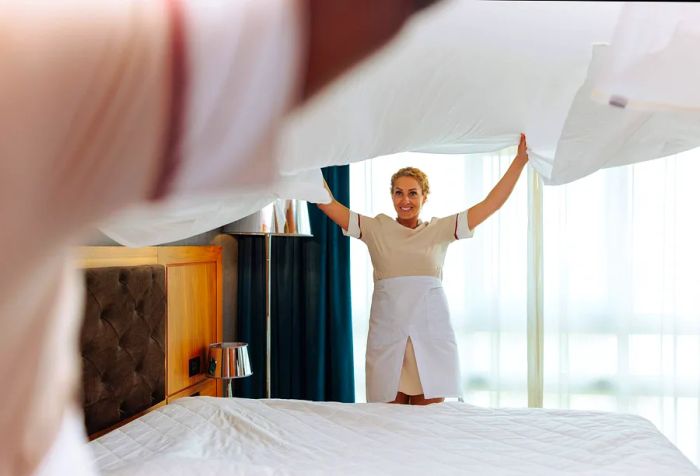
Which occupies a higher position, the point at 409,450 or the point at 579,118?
the point at 579,118

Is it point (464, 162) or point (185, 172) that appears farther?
point (464, 162)

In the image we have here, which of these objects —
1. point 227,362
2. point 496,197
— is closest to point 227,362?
point 227,362

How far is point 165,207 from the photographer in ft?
2.28

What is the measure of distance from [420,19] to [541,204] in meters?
3.07

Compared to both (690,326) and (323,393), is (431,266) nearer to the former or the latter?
(323,393)

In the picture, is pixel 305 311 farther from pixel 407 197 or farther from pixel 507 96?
pixel 507 96

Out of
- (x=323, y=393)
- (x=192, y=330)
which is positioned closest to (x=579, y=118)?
(x=192, y=330)

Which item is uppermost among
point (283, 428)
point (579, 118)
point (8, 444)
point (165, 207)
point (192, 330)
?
point (579, 118)

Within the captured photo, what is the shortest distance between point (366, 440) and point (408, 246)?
107 cm

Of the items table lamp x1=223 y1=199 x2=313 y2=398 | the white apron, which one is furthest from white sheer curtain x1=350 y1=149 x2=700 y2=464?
the white apron

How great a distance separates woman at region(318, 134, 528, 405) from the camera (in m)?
2.82

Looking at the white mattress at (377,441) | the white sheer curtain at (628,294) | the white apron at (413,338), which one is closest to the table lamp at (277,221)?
the white apron at (413,338)

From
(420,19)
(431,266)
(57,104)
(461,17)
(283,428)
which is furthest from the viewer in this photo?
(431,266)

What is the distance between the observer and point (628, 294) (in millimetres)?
3547
